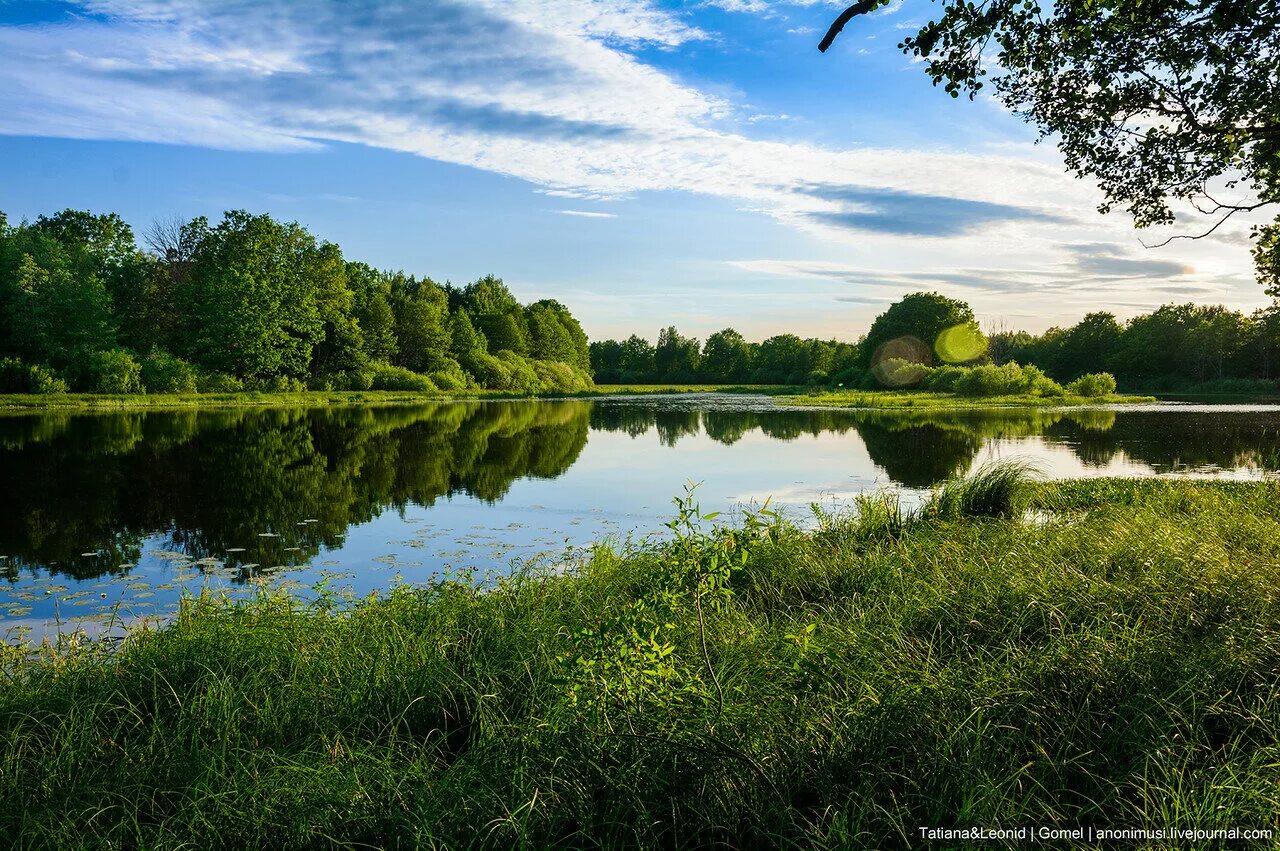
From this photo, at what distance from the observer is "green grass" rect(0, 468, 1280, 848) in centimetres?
325

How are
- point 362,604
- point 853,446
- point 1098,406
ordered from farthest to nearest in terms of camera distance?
point 1098,406, point 853,446, point 362,604

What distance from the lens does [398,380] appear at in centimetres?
6191

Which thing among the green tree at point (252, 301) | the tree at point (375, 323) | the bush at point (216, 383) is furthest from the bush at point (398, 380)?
the bush at point (216, 383)

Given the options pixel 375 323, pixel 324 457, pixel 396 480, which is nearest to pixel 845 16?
pixel 396 480

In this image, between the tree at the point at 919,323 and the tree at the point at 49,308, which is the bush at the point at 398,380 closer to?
the tree at the point at 49,308

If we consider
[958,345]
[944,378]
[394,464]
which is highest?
[958,345]

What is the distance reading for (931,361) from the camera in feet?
255

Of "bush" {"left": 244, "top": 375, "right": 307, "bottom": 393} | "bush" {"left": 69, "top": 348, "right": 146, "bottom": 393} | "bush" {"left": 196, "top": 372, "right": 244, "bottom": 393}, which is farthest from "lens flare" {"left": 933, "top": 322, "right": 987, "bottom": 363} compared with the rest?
"bush" {"left": 69, "top": 348, "right": 146, "bottom": 393}

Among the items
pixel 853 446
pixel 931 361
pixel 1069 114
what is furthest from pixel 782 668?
pixel 931 361

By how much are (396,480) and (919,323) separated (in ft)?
234

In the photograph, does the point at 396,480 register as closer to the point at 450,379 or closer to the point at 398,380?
the point at 398,380

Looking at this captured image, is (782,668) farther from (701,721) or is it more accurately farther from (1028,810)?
(1028,810)

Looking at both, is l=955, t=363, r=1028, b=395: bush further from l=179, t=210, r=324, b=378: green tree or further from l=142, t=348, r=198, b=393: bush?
l=142, t=348, r=198, b=393: bush

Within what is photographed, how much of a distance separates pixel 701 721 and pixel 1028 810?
146 centimetres
